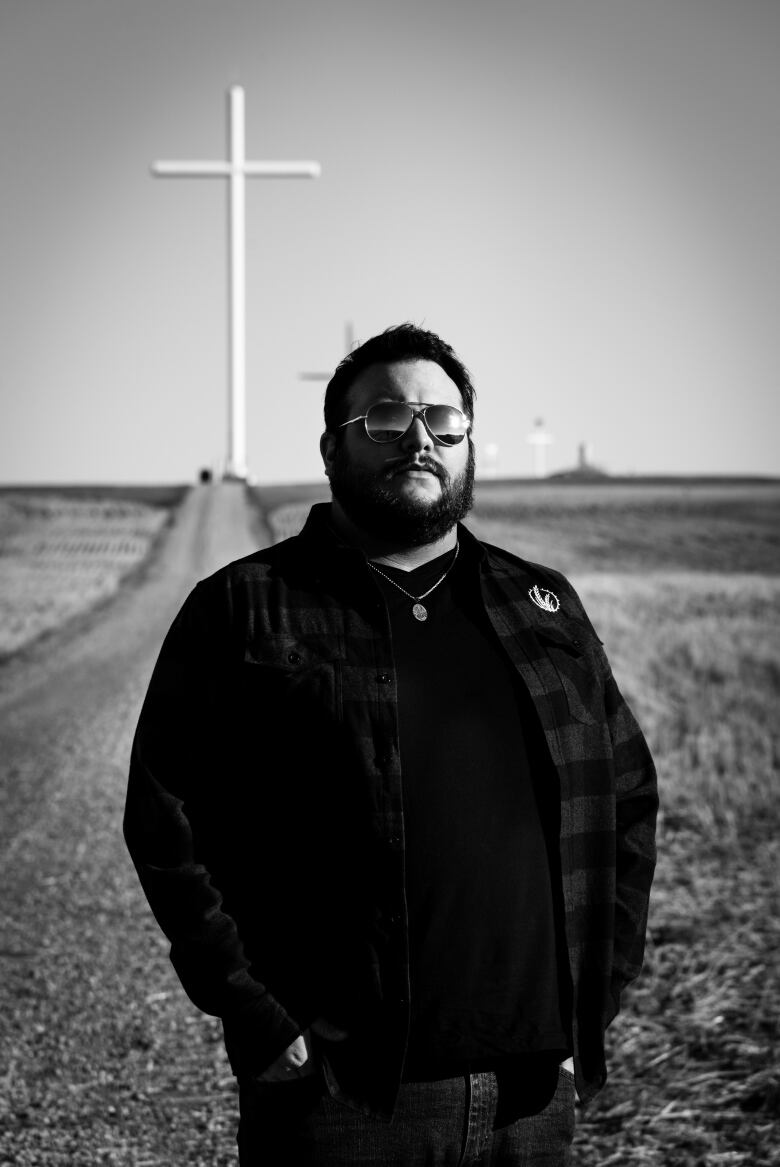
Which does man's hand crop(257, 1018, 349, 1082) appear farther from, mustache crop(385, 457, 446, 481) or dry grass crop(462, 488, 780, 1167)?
dry grass crop(462, 488, 780, 1167)

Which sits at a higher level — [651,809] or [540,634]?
[540,634]

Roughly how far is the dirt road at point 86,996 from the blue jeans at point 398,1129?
1925mm

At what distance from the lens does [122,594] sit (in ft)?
72.0

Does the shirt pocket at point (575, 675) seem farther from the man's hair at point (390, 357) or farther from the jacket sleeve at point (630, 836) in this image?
the man's hair at point (390, 357)

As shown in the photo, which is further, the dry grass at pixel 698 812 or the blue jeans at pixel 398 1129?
the dry grass at pixel 698 812

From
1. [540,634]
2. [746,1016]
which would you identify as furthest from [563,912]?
[746,1016]

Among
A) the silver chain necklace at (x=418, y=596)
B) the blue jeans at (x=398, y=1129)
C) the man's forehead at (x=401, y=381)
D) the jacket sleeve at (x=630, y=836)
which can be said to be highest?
the man's forehead at (x=401, y=381)

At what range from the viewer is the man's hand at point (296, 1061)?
6.84ft

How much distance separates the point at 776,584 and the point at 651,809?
63.0ft

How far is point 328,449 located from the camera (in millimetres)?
2502

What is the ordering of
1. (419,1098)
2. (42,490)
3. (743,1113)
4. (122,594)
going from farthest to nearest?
(42,490)
(122,594)
(743,1113)
(419,1098)

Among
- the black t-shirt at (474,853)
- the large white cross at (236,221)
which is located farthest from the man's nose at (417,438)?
the large white cross at (236,221)

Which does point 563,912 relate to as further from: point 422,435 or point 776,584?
point 776,584

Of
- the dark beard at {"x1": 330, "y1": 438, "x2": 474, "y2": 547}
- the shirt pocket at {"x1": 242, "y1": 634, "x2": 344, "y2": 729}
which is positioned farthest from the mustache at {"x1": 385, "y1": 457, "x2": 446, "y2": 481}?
the shirt pocket at {"x1": 242, "y1": 634, "x2": 344, "y2": 729}
